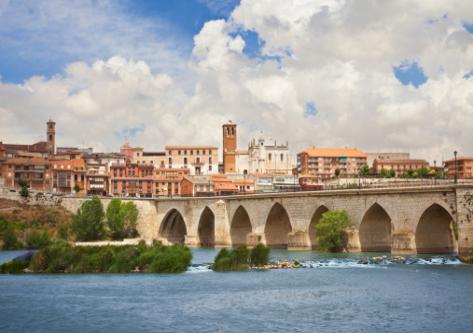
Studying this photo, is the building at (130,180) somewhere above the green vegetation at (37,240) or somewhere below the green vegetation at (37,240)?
above

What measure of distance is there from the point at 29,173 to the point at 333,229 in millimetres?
66811

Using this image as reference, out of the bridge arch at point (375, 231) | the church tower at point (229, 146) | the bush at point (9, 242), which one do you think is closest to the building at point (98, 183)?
the bush at point (9, 242)

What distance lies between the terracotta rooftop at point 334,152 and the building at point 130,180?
167 ft

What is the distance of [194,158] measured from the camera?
432 feet

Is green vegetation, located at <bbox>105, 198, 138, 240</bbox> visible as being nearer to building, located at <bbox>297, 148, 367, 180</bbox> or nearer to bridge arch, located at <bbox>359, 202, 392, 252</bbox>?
bridge arch, located at <bbox>359, 202, 392, 252</bbox>

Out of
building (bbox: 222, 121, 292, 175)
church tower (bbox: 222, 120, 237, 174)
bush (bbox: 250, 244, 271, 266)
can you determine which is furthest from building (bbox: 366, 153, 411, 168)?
bush (bbox: 250, 244, 271, 266)

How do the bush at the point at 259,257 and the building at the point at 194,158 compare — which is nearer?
the bush at the point at 259,257

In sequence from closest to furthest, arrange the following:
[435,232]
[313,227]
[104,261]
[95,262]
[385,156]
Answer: [95,262], [104,261], [435,232], [313,227], [385,156]

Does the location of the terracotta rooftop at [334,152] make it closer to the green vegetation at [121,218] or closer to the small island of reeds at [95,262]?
the green vegetation at [121,218]

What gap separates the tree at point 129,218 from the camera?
80.4 m

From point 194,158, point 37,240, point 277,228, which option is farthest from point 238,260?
point 194,158

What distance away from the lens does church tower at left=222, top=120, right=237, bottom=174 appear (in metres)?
139

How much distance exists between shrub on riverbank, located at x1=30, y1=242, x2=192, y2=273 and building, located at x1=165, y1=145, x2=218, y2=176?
86708 mm

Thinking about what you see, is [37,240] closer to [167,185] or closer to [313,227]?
[313,227]
